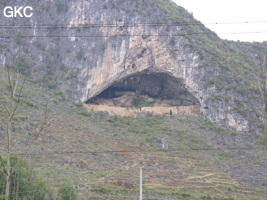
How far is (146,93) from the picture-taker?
5900 centimetres

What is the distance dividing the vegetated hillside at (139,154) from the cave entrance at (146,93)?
378 cm

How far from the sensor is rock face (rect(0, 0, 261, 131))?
173 feet

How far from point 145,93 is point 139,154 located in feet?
57.1

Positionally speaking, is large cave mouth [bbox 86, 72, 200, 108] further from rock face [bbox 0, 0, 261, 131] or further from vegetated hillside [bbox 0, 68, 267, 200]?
vegetated hillside [bbox 0, 68, 267, 200]

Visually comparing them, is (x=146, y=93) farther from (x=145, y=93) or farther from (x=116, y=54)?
(x=116, y=54)

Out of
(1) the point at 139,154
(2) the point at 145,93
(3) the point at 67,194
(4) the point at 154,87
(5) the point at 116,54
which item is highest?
(5) the point at 116,54

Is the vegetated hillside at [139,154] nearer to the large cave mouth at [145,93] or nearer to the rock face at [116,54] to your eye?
the rock face at [116,54]

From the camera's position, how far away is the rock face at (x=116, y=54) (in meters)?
52.6

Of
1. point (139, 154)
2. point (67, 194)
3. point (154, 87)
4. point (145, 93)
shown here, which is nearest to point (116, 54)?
point (154, 87)

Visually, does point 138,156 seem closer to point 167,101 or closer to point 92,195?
point 92,195

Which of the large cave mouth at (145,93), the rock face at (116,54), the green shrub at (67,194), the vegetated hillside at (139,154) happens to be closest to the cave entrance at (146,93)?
the large cave mouth at (145,93)

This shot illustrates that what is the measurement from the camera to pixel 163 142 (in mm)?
45969

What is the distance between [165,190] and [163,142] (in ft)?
38.4

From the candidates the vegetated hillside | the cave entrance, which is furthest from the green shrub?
the cave entrance
